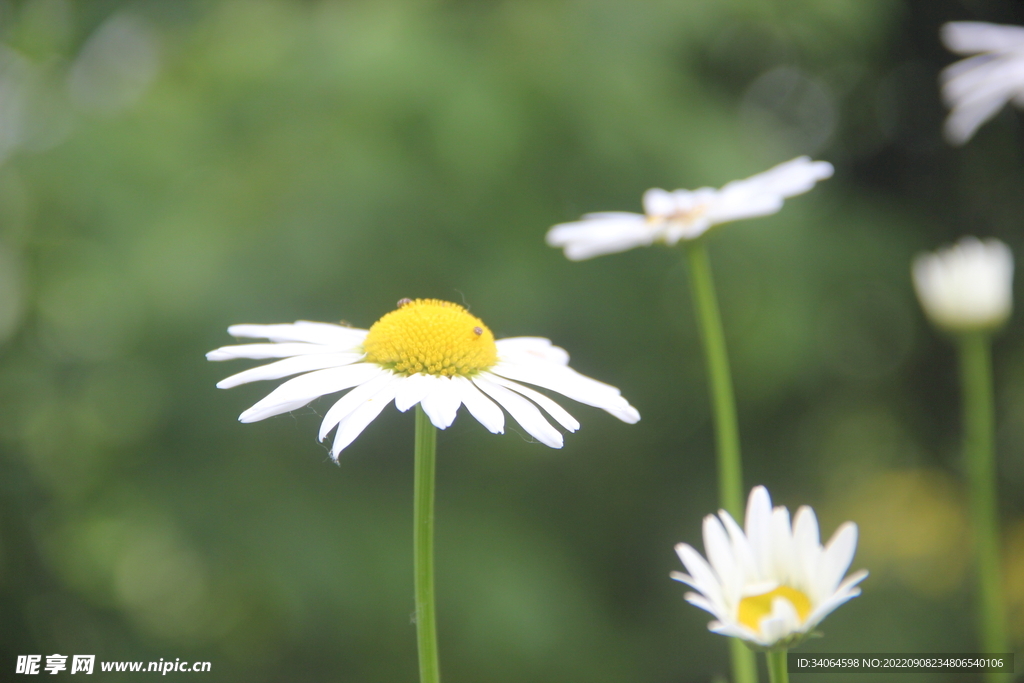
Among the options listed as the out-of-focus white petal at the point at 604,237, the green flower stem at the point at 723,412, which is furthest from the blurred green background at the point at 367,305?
the green flower stem at the point at 723,412

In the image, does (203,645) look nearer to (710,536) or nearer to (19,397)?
(19,397)

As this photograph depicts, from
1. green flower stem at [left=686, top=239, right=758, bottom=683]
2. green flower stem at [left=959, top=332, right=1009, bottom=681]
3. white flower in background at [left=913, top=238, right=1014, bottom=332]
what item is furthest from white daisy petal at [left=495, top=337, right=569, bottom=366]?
white flower in background at [left=913, top=238, right=1014, bottom=332]

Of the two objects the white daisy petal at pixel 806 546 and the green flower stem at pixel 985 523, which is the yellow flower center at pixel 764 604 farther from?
the green flower stem at pixel 985 523

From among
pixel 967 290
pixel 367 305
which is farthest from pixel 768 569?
pixel 367 305

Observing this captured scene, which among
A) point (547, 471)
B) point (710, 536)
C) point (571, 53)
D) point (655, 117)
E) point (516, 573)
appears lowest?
point (710, 536)

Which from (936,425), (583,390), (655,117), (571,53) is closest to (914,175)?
(936,425)

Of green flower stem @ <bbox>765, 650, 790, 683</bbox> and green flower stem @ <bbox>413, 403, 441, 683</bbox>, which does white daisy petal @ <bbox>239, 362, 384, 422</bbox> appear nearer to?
green flower stem @ <bbox>413, 403, 441, 683</bbox>
